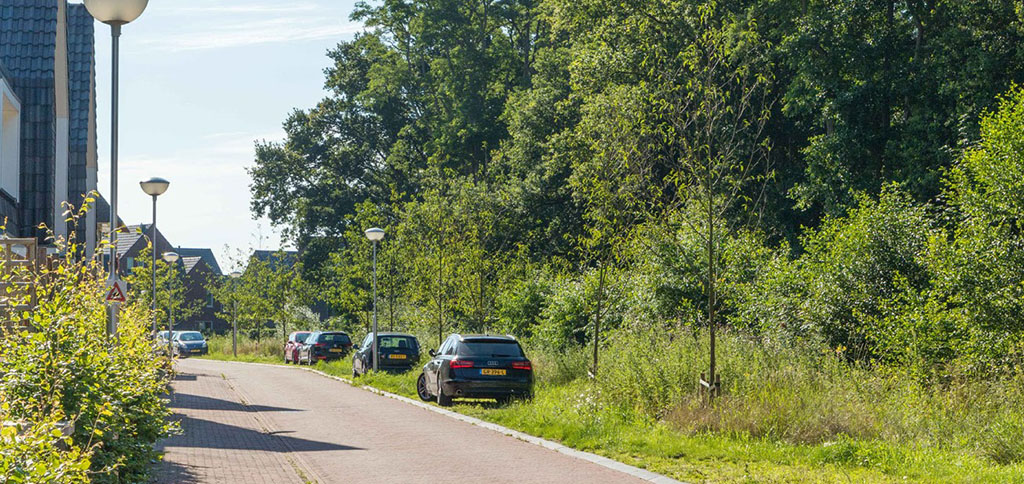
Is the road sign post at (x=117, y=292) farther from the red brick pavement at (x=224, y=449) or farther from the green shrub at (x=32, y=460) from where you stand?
the green shrub at (x=32, y=460)

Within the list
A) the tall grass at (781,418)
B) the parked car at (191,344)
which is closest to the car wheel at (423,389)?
the tall grass at (781,418)

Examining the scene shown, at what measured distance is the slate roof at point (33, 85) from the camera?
20.0m

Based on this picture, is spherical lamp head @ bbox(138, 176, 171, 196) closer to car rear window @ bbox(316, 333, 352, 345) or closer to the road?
the road

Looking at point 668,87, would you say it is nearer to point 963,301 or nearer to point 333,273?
point 963,301

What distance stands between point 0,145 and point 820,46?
890 inches

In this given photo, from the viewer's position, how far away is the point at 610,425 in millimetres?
14758

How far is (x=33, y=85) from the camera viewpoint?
2027 centimetres

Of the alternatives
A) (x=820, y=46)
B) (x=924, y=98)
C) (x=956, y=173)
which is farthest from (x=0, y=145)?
(x=924, y=98)

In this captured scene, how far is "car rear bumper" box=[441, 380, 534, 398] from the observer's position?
794 inches

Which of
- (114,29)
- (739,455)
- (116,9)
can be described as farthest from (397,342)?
(116,9)

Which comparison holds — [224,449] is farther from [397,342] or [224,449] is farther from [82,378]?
[397,342]

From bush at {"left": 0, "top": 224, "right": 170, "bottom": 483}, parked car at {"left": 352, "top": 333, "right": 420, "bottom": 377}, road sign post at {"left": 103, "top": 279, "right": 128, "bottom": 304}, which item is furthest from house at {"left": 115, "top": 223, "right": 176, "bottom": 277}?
bush at {"left": 0, "top": 224, "right": 170, "bottom": 483}

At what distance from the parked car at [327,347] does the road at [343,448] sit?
1754cm

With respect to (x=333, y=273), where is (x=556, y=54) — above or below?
above
